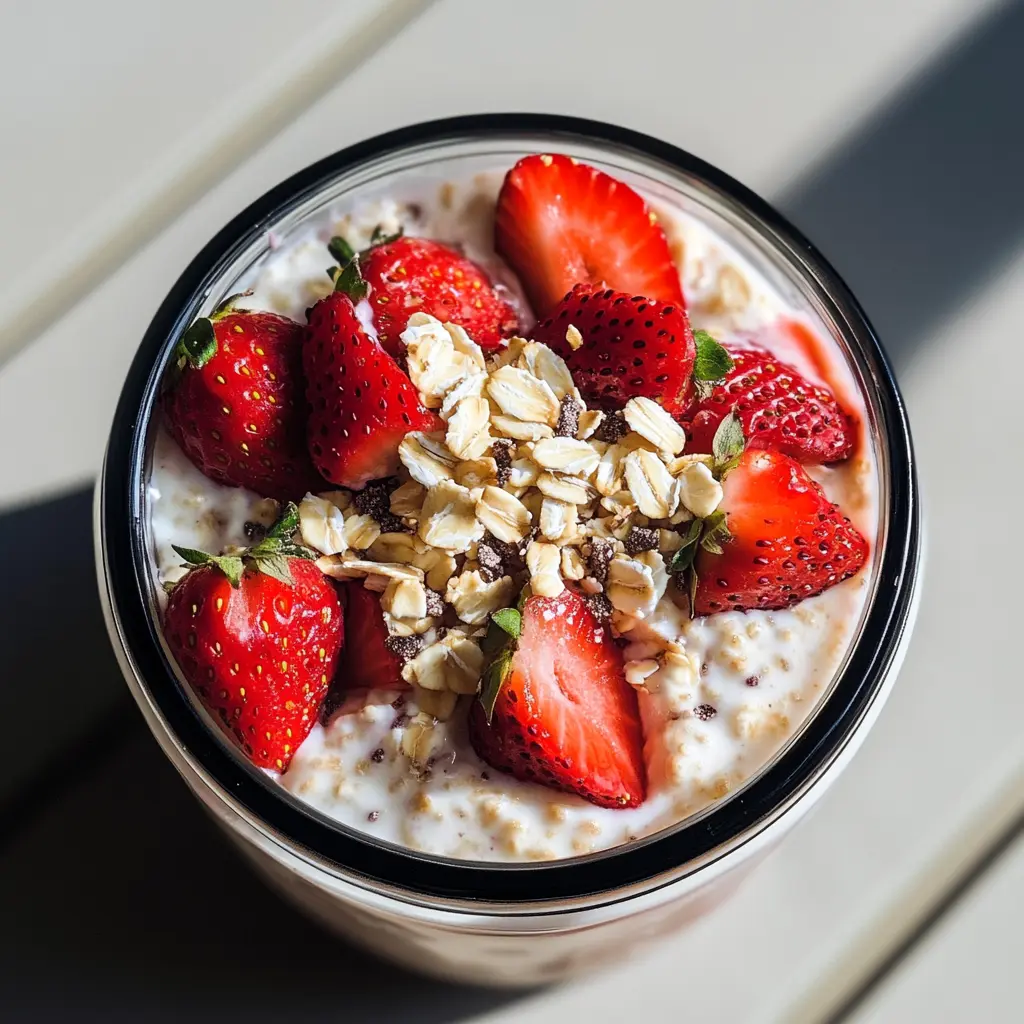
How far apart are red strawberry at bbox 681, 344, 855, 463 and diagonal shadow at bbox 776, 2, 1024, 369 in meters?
0.33

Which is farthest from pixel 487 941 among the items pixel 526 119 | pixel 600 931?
pixel 526 119

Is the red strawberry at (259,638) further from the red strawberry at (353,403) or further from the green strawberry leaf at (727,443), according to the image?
the green strawberry leaf at (727,443)

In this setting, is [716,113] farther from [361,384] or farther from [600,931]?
[600,931]

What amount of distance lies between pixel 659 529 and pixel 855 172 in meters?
0.55

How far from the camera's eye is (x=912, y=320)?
3.52ft

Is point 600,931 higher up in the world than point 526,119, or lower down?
lower down

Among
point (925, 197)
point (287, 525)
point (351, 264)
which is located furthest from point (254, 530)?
point (925, 197)

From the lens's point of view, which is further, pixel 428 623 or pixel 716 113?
pixel 716 113

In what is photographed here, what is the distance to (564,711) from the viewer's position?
2.22 feet

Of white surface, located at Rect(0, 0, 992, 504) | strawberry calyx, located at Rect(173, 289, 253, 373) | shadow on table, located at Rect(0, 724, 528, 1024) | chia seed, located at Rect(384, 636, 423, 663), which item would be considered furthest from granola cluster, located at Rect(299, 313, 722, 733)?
white surface, located at Rect(0, 0, 992, 504)

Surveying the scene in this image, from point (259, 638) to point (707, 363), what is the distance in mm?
297

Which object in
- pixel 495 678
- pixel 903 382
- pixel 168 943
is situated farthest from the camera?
pixel 903 382

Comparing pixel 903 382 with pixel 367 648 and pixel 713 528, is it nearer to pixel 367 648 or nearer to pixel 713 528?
pixel 713 528

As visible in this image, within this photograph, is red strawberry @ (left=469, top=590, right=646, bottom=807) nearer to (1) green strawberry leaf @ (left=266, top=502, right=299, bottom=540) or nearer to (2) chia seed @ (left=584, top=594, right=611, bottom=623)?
(2) chia seed @ (left=584, top=594, right=611, bottom=623)
